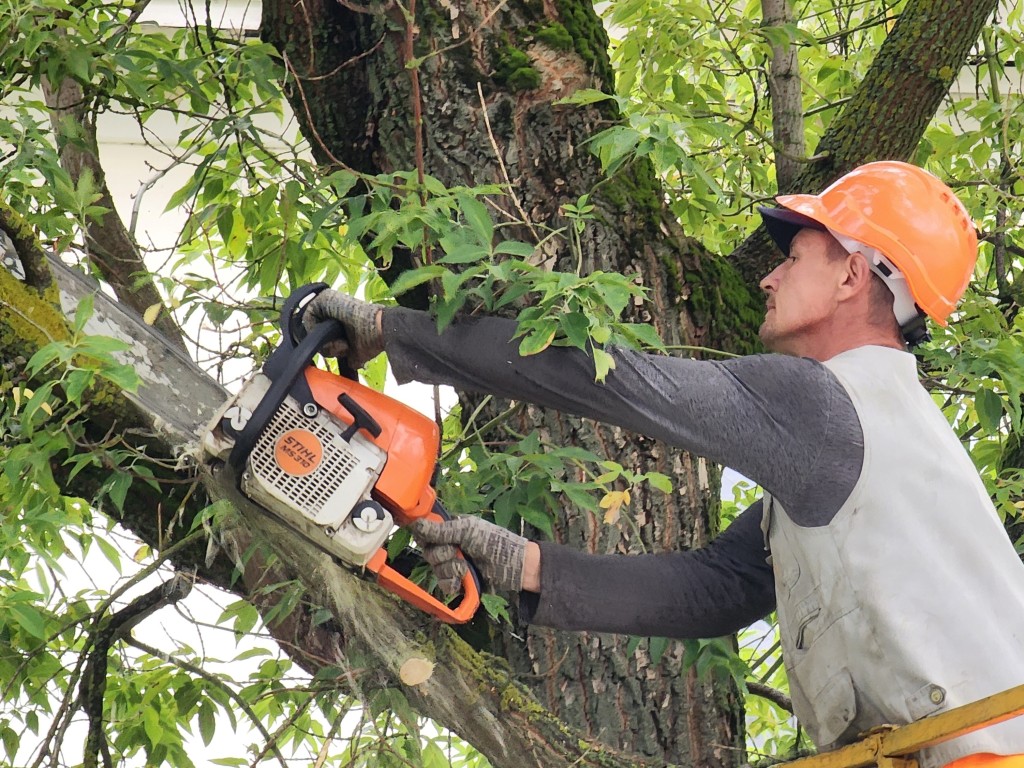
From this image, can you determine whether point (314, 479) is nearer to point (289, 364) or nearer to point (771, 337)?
point (289, 364)

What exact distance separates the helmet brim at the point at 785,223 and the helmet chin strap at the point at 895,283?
69mm

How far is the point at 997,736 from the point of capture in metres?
1.89

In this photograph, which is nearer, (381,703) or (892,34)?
(381,703)

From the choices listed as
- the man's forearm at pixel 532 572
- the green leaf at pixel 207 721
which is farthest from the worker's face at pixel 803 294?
the green leaf at pixel 207 721

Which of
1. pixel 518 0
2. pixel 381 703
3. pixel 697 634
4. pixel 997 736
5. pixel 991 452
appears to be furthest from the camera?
pixel 991 452

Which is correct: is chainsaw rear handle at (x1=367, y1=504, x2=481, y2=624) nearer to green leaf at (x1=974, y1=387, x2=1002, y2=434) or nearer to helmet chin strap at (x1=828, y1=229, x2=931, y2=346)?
helmet chin strap at (x1=828, y1=229, x2=931, y2=346)

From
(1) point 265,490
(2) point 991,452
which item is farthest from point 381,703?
(2) point 991,452

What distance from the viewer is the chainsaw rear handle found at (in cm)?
204

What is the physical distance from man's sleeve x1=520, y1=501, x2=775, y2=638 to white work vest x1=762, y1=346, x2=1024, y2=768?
364mm

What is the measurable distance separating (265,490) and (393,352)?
31 centimetres

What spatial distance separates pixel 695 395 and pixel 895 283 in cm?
58

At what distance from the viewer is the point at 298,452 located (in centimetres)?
199

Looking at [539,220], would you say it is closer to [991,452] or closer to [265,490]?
[265,490]

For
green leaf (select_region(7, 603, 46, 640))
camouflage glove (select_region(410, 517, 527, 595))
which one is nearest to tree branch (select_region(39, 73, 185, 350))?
green leaf (select_region(7, 603, 46, 640))
